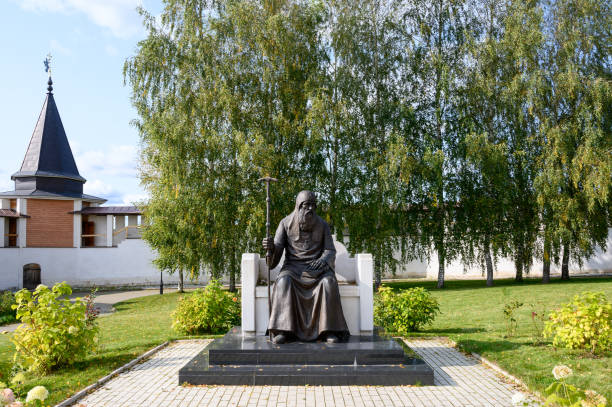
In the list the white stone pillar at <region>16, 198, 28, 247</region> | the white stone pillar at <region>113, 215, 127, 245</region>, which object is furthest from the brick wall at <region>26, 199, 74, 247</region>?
the white stone pillar at <region>113, 215, 127, 245</region>

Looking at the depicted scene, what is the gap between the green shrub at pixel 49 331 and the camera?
627 cm

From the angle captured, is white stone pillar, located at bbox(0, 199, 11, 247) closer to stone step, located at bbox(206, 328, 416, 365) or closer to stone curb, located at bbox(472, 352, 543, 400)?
stone step, located at bbox(206, 328, 416, 365)

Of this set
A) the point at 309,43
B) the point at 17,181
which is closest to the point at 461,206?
the point at 309,43

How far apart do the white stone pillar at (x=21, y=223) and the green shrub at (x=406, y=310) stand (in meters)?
24.1

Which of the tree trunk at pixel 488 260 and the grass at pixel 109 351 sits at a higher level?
the tree trunk at pixel 488 260

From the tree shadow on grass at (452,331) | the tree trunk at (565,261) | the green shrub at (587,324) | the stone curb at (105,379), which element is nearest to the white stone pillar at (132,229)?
the stone curb at (105,379)

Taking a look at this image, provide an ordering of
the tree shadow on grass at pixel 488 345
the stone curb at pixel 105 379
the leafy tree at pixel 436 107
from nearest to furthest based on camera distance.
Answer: the stone curb at pixel 105 379 < the tree shadow on grass at pixel 488 345 < the leafy tree at pixel 436 107

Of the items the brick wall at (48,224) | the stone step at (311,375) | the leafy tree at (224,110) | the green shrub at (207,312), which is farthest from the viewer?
the brick wall at (48,224)

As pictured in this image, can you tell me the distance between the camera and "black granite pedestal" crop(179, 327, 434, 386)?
5.84 meters

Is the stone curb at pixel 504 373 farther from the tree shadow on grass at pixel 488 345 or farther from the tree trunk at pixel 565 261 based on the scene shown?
the tree trunk at pixel 565 261

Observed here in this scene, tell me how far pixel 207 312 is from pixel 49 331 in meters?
3.59

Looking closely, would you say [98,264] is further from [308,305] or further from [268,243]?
[308,305]

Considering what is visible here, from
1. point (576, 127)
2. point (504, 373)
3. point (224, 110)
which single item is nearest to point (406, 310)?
point (504, 373)

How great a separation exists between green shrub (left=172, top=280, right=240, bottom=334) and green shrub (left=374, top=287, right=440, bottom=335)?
3.05m
